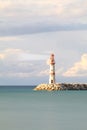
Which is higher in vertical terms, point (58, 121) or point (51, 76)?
point (51, 76)

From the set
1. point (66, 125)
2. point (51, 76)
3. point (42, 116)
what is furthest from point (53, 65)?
point (66, 125)

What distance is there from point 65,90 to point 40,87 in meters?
6.03

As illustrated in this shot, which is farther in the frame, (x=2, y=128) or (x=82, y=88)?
(x=82, y=88)

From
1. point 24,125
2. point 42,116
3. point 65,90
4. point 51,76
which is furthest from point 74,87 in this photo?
point 24,125

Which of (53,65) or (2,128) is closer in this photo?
(2,128)

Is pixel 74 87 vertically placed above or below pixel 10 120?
above

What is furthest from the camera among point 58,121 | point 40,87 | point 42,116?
point 40,87

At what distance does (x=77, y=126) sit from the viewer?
119ft

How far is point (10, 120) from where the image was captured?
132 ft

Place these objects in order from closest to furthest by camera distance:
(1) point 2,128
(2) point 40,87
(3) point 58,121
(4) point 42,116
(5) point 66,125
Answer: (1) point 2,128 → (5) point 66,125 → (3) point 58,121 → (4) point 42,116 → (2) point 40,87

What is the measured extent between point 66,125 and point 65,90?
81.3m

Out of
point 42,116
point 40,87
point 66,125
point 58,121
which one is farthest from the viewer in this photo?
point 40,87

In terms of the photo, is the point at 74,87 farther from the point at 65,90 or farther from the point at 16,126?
the point at 16,126

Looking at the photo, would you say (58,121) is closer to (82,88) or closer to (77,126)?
(77,126)
